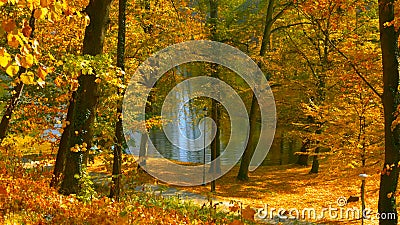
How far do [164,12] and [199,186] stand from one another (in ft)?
28.4

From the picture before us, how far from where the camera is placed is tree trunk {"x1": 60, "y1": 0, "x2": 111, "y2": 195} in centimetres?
716

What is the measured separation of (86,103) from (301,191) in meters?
12.8

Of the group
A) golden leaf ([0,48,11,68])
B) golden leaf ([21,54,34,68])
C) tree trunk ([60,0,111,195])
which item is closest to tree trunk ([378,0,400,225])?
tree trunk ([60,0,111,195])

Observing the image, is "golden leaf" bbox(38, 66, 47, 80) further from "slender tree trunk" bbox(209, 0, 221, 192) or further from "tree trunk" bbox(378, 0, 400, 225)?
"slender tree trunk" bbox(209, 0, 221, 192)

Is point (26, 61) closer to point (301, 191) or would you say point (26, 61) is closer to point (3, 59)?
point (3, 59)

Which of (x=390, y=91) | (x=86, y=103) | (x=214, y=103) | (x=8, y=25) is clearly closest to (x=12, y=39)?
(x=8, y=25)

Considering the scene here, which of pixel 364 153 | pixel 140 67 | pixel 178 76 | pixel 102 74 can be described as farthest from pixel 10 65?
pixel 178 76

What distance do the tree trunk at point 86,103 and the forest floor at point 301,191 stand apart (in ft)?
11.4

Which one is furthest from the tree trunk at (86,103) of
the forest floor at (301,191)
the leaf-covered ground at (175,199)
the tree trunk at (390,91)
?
the tree trunk at (390,91)

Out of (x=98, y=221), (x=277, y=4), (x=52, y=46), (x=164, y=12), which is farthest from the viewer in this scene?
(x=277, y=4)

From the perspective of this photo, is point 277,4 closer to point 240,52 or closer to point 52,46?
point 240,52

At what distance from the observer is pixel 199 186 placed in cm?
1908

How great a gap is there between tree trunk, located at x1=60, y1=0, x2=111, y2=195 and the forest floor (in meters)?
3.48

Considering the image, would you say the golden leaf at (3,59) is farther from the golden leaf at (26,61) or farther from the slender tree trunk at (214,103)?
the slender tree trunk at (214,103)
